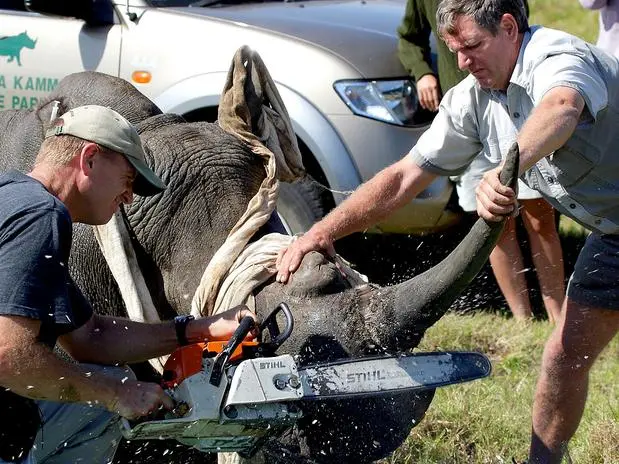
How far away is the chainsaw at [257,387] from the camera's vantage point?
3.80 meters

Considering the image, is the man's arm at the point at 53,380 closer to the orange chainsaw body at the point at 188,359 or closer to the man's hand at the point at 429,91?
the orange chainsaw body at the point at 188,359

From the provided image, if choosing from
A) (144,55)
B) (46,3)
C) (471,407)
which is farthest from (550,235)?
(46,3)

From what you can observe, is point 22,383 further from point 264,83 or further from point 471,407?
point 471,407

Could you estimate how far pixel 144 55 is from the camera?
7.37 m

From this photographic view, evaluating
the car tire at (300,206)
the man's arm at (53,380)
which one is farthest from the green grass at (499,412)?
the man's arm at (53,380)

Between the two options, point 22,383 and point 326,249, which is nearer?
point 22,383

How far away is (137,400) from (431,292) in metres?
0.94

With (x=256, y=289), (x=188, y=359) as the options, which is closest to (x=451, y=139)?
(x=256, y=289)

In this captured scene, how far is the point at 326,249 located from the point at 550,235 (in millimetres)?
3264

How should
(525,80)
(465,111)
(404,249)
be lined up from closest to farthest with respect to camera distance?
1. (525,80)
2. (465,111)
3. (404,249)

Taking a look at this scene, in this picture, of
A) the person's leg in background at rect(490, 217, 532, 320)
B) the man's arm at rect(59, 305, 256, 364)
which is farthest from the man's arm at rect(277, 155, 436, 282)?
the person's leg in background at rect(490, 217, 532, 320)

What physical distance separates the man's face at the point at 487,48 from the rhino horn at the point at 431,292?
3.29ft

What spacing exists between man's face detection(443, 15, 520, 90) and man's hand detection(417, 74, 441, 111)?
2.50 metres

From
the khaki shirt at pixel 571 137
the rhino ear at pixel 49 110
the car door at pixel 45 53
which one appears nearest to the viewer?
the khaki shirt at pixel 571 137
